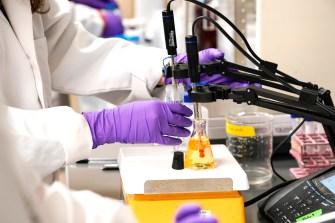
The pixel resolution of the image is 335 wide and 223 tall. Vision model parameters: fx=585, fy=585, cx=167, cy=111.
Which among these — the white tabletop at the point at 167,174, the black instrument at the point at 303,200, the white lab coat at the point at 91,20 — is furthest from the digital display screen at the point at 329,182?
the white lab coat at the point at 91,20

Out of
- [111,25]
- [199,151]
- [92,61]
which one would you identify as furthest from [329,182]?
[111,25]

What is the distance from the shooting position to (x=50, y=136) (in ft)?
4.25

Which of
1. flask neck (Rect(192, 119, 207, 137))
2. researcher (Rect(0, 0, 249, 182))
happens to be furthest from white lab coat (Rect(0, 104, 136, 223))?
flask neck (Rect(192, 119, 207, 137))

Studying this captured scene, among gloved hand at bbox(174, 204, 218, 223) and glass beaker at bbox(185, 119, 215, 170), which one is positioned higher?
gloved hand at bbox(174, 204, 218, 223)

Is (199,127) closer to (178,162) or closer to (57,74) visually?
(178,162)

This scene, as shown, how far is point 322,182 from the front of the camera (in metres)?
1.22

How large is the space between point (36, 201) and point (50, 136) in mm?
616

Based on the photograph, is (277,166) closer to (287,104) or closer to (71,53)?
(287,104)

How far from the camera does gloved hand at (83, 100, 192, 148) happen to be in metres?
1.35

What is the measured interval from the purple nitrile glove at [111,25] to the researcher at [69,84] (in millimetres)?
1881

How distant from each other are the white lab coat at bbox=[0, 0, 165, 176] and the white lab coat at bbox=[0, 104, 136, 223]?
486 millimetres

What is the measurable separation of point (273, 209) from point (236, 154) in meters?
0.37

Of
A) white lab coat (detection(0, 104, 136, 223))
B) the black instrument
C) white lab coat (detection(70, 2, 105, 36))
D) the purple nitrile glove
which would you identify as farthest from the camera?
the purple nitrile glove

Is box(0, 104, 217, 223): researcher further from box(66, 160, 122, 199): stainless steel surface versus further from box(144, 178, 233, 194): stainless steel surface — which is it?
box(66, 160, 122, 199): stainless steel surface
